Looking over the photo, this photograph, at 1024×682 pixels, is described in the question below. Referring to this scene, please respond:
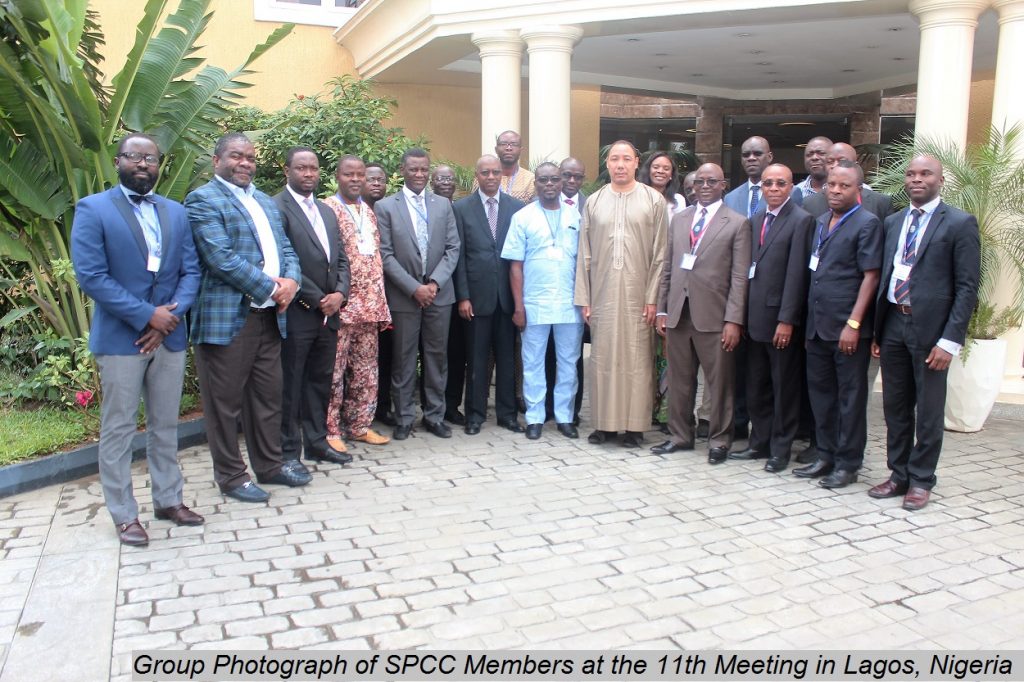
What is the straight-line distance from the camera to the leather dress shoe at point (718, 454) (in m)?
6.10

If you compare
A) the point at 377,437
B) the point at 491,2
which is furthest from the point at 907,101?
the point at 377,437

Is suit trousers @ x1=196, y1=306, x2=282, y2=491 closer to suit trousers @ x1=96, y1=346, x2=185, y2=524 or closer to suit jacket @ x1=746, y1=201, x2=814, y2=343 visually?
suit trousers @ x1=96, y1=346, x2=185, y2=524

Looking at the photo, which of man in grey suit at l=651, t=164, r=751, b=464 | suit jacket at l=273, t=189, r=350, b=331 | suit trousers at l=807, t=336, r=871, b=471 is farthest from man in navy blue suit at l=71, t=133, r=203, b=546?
suit trousers at l=807, t=336, r=871, b=471

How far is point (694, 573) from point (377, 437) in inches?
118

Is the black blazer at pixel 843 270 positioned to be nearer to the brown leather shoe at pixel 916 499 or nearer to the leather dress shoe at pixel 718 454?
the brown leather shoe at pixel 916 499

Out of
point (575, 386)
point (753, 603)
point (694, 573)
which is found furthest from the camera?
point (575, 386)

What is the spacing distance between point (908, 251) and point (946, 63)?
10.4 ft

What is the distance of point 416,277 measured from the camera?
21.4 feet

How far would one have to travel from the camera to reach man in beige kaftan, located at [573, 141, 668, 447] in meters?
6.30

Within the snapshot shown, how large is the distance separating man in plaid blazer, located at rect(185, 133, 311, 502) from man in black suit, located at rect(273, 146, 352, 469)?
0.77 feet

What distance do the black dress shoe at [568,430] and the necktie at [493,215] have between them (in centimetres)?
152

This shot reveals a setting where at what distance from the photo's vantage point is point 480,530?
189 inches

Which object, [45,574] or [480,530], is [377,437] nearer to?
[480,530]

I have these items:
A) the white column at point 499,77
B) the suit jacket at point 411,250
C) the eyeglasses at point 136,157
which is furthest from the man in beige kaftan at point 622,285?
the white column at point 499,77
